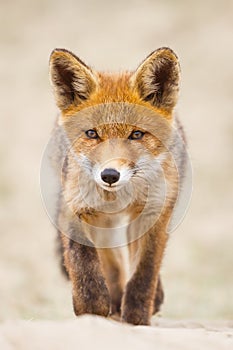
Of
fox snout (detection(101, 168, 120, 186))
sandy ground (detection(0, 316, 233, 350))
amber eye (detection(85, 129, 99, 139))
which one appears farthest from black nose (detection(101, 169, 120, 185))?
sandy ground (detection(0, 316, 233, 350))

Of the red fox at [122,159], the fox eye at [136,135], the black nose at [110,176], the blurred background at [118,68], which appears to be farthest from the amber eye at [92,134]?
the blurred background at [118,68]

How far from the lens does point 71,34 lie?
2848 cm

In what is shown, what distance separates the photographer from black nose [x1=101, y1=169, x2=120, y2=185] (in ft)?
22.5

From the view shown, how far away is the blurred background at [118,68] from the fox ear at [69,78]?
307 centimetres

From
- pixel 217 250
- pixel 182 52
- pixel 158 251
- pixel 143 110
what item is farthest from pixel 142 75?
pixel 182 52

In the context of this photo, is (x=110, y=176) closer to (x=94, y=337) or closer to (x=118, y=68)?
(x=94, y=337)

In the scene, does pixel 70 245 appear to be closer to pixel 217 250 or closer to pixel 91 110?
pixel 91 110

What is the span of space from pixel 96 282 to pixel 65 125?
1496mm

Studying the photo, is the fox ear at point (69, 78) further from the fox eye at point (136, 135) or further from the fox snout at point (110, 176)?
the fox snout at point (110, 176)

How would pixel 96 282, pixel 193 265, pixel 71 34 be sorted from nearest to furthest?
pixel 96 282 → pixel 193 265 → pixel 71 34

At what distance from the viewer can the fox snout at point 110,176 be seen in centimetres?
686

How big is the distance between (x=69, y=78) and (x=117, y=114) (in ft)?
2.16

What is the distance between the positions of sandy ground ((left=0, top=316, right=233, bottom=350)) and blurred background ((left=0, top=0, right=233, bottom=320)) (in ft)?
12.7

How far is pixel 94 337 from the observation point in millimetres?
5574
